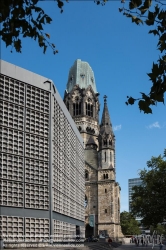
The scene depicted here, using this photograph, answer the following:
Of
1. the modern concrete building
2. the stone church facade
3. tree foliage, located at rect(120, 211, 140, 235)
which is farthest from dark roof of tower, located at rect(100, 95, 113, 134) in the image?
the modern concrete building

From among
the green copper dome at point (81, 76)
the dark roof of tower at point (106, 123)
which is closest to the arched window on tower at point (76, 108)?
the green copper dome at point (81, 76)

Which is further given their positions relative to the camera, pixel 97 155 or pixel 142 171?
pixel 97 155

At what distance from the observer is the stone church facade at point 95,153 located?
69438mm

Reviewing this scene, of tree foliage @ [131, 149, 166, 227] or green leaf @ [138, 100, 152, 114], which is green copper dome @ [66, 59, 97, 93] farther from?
green leaf @ [138, 100, 152, 114]

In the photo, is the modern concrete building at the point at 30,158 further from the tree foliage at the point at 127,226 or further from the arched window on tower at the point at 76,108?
the tree foliage at the point at 127,226

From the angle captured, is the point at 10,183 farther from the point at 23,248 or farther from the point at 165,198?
the point at 165,198

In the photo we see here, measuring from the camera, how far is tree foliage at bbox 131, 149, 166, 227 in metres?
44.4

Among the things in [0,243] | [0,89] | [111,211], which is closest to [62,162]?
[0,89]

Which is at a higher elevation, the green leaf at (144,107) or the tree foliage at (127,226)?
the green leaf at (144,107)

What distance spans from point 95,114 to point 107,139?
9.77m

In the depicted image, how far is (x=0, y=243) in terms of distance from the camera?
2284 cm

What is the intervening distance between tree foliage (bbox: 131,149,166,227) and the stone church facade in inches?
915

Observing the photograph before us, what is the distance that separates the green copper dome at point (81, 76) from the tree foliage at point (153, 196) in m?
41.0

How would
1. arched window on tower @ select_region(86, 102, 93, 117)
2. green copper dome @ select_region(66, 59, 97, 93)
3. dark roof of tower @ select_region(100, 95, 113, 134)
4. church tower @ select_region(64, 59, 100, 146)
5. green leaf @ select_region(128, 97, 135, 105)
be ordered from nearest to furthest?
green leaf @ select_region(128, 97, 135, 105) → dark roof of tower @ select_region(100, 95, 113, 134) → church tower @ select_region(64, 59, 100, 146) → arched window on tower @ select_region(86, 102, 93, 117) → green copper dome @ select_region(66, 59, 97, 93)
